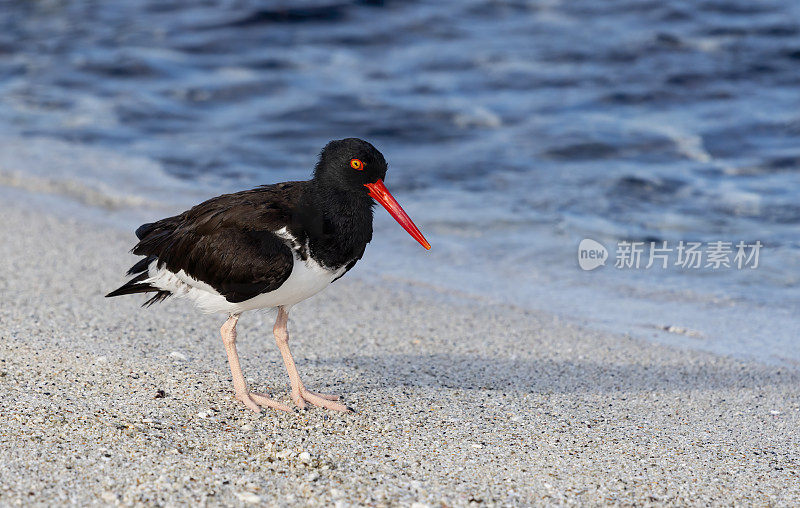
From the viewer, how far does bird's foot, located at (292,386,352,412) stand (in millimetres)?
4363

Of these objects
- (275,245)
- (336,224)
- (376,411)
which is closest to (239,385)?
(376,411)

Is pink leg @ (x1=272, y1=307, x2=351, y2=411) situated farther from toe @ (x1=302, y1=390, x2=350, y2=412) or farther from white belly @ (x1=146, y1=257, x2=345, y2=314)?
white belly @ (x1=146, y1=257, x2=345, y2=314)

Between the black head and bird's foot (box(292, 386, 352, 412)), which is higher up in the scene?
the black head

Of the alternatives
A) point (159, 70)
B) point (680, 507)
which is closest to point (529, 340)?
point (680, 507)

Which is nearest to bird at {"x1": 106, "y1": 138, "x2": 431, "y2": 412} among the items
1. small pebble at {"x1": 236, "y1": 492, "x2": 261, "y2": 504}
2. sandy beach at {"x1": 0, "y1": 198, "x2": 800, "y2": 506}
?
sandy beach at {"x1": 0, "y1": 198, "x2": 800, "y2": 506}

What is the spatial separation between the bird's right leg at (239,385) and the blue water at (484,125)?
266 cm

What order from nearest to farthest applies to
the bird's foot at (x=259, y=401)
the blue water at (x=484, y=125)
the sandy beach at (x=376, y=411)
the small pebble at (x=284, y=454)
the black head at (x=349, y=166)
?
the sandy beach at (x=376, y=411) < the small pebble at (x=284, y=454) < the black head at (x=349, y=166) < the bird's foot at (x=259, y=401) < the blue water at (x=484, y=125)

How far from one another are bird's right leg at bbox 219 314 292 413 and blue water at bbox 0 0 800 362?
8.74 ft

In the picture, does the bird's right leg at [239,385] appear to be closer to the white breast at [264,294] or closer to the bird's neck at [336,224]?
the white breast at [264,294]

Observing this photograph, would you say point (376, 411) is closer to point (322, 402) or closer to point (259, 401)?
point (322, 402)

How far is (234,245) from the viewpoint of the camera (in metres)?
4.11

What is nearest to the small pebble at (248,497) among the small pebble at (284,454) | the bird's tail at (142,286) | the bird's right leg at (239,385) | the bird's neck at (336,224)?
the small pebble at (284,454)

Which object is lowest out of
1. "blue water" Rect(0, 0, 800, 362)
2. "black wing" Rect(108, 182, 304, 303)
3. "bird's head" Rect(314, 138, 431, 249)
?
"blue water" Rect(0, 0, 800, 362)

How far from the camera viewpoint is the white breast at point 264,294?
4051mm
